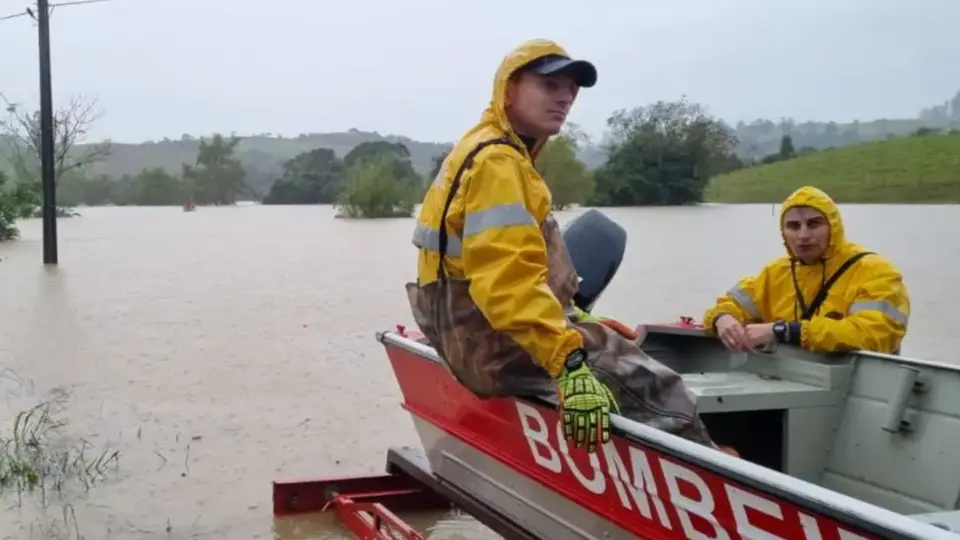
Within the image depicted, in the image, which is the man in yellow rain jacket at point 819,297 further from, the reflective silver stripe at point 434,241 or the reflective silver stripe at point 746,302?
the reflective silver stripe at point 434,241

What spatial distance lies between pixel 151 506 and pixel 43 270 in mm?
15337

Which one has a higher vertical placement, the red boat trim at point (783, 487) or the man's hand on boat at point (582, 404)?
the man's hand on boat at point (582, 404)

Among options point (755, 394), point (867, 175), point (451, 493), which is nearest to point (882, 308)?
point (755, 394)

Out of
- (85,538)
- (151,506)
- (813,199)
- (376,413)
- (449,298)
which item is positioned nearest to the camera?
(449,298)

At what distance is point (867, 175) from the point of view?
135 feet

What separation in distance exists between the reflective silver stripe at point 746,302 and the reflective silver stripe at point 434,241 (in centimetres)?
194

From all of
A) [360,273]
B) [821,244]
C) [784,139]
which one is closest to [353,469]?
[821,244]

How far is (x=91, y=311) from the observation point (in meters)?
15.1

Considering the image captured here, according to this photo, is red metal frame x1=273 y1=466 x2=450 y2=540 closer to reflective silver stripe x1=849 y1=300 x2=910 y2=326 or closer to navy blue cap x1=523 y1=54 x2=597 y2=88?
reflective silver stripe x1=849 y1=300 x2=910 y2=326

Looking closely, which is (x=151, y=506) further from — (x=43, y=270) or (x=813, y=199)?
(x=43, y=270)

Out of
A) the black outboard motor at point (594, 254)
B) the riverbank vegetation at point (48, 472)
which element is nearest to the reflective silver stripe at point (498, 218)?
the black outboard motor at point (594, 254)

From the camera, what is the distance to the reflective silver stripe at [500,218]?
3250 millimetres

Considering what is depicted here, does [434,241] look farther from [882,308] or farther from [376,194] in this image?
[376,194]

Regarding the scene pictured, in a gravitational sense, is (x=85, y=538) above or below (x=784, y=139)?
below
